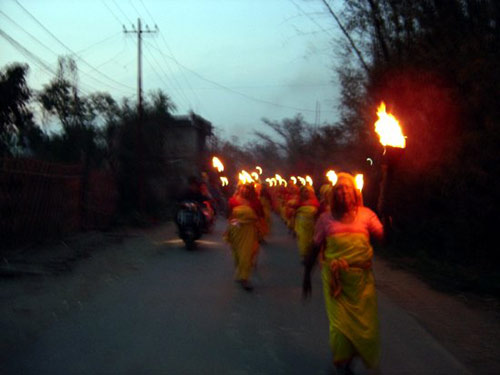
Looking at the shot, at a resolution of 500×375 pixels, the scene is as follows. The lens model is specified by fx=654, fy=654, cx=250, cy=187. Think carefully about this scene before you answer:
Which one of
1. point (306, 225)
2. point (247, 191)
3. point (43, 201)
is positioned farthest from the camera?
point (43, 201)

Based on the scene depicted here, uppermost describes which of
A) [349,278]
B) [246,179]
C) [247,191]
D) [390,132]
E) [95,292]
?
[390,132]

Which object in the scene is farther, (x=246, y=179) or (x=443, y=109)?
(x=246, y=179)

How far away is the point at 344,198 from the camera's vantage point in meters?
5.97

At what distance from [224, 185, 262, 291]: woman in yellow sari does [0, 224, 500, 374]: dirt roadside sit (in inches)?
86.1

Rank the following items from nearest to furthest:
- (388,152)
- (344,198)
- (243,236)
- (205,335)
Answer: (388,152) < (344,198) < (205,335) < (243,236)

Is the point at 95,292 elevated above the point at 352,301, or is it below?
below

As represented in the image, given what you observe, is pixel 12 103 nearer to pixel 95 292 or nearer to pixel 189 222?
pixel 189 222

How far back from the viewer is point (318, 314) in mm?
8859

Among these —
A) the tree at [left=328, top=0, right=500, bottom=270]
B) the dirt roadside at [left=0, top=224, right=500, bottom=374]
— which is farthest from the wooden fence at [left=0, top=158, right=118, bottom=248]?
the tree at [left=328, top=0, right=500, bottom=270]

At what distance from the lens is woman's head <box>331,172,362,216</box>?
19.6 ft

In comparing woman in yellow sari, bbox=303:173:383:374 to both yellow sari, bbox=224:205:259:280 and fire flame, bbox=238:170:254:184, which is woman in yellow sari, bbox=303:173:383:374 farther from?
fire flame, bbox=238:170:254:184

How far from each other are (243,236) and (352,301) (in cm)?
572

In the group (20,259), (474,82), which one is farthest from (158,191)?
(474,82)

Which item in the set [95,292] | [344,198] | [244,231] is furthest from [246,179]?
[344,198]
